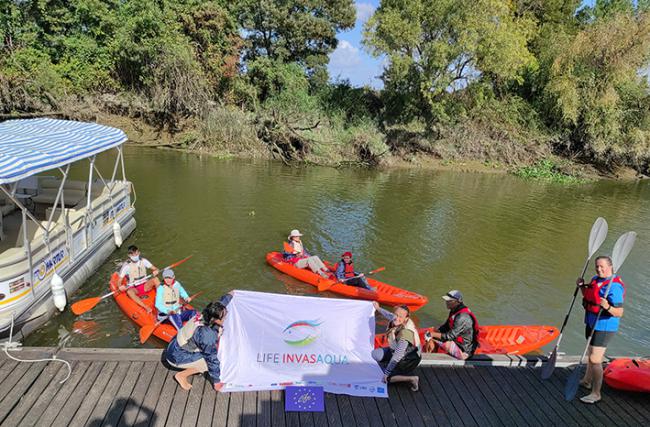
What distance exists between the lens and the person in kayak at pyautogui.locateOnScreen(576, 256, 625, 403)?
6082 mm

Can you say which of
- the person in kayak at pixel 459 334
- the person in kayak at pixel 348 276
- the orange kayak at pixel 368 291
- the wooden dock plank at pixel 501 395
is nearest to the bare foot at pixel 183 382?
the person in kayak at pixel 459 334

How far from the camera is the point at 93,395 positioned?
6121mm

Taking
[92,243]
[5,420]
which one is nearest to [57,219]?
[92,243]

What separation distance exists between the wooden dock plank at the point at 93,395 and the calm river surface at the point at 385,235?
108 inches

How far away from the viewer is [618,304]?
6.07 m

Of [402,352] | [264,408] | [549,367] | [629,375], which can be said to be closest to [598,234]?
[629,375]

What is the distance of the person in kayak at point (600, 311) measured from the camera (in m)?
6.08

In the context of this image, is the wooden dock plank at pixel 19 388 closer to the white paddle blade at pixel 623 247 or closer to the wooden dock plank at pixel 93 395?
the wooden dock plank at pixel 93 395

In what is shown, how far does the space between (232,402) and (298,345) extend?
1.31m

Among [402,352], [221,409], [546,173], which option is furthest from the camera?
[546,173]

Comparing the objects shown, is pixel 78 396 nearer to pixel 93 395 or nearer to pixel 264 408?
pixel 93 395

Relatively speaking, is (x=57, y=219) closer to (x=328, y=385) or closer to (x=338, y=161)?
(x=328, y=385)

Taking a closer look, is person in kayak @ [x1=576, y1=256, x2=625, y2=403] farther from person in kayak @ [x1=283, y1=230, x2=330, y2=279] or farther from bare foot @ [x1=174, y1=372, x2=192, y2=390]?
person in kayak @ [x1=283, y1=230, x2=330, y2=279]

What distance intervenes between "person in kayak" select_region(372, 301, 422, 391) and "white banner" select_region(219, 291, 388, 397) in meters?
0.24
